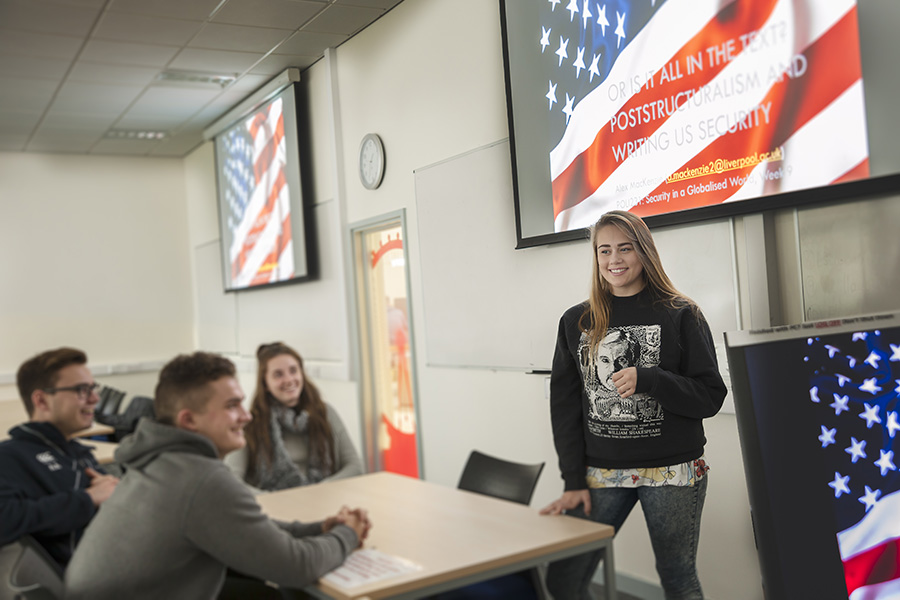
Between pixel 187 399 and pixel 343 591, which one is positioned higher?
pixel 187 399

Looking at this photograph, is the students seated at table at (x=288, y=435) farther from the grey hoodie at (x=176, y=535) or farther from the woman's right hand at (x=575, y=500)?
the woman's right hand at (x=575, y=500)

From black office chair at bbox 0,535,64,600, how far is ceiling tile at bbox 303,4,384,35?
106 inches

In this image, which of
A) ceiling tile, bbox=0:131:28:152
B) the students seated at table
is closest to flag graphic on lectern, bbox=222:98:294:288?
ceiling tile, bbox=0:131:28:152

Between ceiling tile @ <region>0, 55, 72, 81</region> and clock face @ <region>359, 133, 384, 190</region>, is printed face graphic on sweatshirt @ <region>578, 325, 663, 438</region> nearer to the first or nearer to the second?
clock face @ <region>359, 133, 384, 190</region>

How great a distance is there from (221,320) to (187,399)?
636cm

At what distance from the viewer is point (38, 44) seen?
203 inches

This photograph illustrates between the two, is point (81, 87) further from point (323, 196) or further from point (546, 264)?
point (546, 264)

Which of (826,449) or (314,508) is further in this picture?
(314,508)

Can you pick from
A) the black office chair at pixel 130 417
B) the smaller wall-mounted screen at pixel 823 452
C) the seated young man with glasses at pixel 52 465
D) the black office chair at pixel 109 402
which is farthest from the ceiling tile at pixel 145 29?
the smaller wall-mounted screen at pixel 823 452

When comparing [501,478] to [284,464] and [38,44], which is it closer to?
[284,464]

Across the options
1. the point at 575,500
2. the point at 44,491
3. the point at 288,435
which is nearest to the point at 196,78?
the point at 288,435

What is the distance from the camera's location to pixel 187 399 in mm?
2086

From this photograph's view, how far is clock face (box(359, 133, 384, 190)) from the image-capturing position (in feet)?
13.5

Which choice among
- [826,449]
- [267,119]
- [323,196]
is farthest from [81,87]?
[826,449]
